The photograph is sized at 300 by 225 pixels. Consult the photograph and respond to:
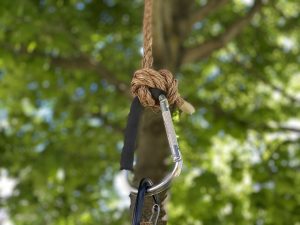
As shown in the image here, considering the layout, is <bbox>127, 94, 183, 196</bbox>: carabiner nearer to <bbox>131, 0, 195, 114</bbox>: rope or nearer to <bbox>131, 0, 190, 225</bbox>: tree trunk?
<bbox>131, 0, 195, 114</bbox>: rope

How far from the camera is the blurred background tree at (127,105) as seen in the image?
4.11 meters

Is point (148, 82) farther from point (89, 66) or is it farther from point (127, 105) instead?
point (127, 105)

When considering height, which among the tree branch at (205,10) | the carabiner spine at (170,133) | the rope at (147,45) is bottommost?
the carabiner spine at (170,133)

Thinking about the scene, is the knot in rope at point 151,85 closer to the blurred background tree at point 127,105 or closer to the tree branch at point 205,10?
the blurred background tree at point 127,105

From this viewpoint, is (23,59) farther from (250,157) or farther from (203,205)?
(250,157)

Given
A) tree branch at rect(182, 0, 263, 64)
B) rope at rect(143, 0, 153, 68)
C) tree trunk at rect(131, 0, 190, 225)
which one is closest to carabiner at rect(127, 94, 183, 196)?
rope at rect(143, 0, 153, 68)

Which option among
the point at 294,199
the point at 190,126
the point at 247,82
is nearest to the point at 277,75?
the point at 247,82

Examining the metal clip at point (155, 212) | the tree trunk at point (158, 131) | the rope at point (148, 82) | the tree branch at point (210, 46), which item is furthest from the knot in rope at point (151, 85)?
the tree branch at point (210, 46)

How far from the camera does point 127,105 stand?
5.16 meters

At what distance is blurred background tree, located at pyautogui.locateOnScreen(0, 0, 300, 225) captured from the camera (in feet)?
13.5

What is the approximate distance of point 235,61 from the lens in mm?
5652

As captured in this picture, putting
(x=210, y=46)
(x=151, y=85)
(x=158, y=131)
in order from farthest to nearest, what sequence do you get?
1. (x=210, y=46)
2. (x=158, y=131)
3. (x=151, y=85)

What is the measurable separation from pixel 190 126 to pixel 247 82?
1181 mm

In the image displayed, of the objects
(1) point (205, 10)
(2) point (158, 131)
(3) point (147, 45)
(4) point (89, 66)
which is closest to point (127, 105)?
(4) point (89, 66)
